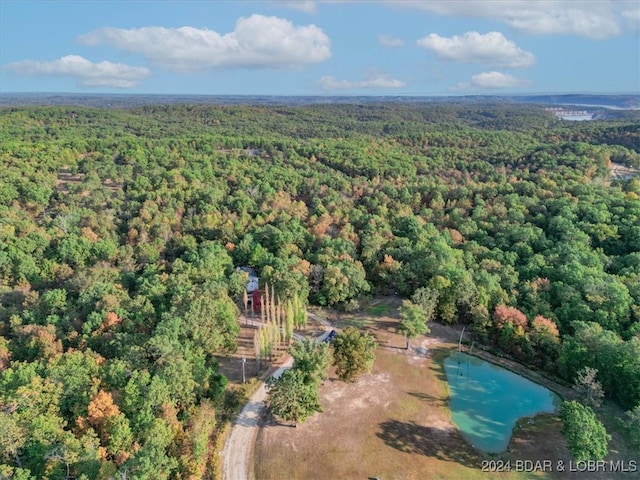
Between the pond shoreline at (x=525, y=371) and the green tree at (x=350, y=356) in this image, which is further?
the pond shoreline at (x=525, y=371)

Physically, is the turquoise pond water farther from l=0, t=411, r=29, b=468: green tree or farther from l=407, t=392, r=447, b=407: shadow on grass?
l=0, t=411, r=29, b=468: green tree

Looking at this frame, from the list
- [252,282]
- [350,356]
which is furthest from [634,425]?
[252,282]

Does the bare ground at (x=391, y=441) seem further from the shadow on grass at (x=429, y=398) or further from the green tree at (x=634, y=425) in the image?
the green tree at (x=634, y=425)

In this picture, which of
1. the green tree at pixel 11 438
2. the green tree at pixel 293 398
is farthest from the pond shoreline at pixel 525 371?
the green tree at pixel 11 438

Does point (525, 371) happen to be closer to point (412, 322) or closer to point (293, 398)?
point (412, 322)

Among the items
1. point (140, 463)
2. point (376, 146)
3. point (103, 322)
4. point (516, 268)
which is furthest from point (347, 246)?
point (376, 146)
